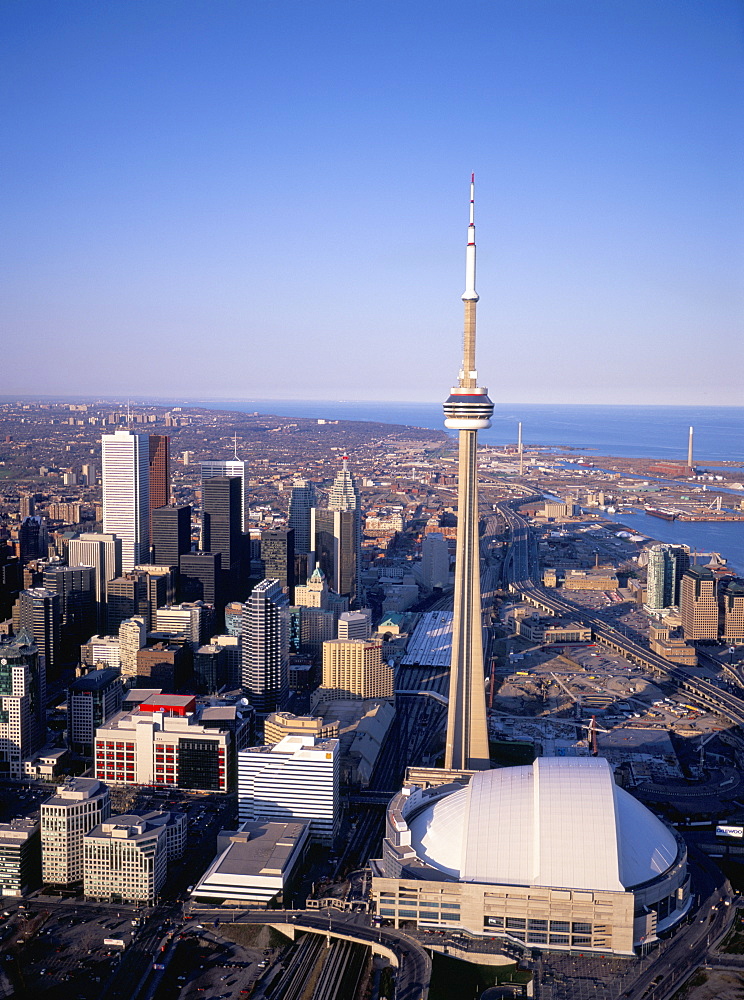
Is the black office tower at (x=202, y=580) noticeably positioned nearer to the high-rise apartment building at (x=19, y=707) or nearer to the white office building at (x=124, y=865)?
the high-rise apartment building at (x=19, y=707)

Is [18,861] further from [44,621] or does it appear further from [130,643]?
[44,621]

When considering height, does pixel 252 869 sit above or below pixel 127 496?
below

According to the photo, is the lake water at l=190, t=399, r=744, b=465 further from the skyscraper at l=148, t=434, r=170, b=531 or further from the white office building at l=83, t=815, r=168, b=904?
the white office building at l=83, t=815, r=168, b=904

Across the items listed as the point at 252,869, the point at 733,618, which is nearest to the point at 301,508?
the point at 733,618

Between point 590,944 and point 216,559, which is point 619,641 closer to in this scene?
point 216,559

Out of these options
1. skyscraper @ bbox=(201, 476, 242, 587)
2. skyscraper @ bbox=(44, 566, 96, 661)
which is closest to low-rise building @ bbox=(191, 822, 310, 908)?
skyscraper @ bbox=(44, 566, 96, 661)

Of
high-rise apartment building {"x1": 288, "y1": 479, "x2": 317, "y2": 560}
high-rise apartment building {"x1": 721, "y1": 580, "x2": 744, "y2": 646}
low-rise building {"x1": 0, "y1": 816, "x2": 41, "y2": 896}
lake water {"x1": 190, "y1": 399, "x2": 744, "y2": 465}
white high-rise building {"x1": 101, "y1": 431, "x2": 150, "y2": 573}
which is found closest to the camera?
low-rise building {"x1": 0, "y1": 816, "x2": 41, "y2": 896}

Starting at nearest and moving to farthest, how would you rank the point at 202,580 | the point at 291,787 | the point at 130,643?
the point at 291,787
the point at 130,643
the point at 202,580
